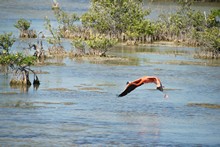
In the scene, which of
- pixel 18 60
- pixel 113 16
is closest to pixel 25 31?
pixel 113 16

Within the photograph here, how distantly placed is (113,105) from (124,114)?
6.85 ft

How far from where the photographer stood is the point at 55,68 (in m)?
42.7

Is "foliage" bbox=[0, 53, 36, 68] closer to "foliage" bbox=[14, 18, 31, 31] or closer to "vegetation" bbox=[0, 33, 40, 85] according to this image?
"vegetation" bbox=[0, 33, 40, 85]

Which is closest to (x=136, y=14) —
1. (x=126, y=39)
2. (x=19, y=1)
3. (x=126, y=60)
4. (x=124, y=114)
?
(x=126, y=39)

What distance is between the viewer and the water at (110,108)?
26.1m

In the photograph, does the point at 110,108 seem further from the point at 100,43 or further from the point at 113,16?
the point at 113,16

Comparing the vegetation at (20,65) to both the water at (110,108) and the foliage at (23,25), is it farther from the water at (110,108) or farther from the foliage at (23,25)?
the foliage at (23,25)

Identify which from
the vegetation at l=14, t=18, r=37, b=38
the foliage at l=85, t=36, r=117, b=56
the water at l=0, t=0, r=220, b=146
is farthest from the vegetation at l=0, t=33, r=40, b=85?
the vegetation at l=14, t=18, r=37, b=38

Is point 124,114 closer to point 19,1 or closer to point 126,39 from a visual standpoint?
point 126,39

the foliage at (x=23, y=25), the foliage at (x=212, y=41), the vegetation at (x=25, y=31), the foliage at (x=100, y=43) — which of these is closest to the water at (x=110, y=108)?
the foliage at (x=100, y=43)

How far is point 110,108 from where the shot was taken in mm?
31797

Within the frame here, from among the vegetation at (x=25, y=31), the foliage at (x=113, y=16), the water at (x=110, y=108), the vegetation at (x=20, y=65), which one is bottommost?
the water at (x=110, y=108)

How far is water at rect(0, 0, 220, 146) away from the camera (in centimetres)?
2606

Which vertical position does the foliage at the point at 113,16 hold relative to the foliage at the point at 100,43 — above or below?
above
